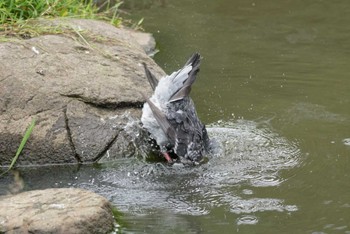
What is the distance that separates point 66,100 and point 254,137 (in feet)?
5.29

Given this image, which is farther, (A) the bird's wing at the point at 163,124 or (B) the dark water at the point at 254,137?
(A) the bird's wing at the point at 163,124

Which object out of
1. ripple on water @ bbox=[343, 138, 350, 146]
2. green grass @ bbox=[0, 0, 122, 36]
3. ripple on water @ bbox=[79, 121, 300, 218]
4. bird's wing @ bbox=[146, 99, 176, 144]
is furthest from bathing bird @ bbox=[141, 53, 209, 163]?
green grass @ bbox=[0, 0, 122, 36]

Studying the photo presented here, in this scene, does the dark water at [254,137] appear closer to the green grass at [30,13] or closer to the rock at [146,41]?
the rock at [146,41]

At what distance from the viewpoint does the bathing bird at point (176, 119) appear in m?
6.22

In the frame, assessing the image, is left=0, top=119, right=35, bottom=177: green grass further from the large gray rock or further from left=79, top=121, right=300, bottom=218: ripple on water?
left=79, top=121, right=300, bottom=218: ripple on water

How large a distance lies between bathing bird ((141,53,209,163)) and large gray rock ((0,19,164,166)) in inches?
8.5

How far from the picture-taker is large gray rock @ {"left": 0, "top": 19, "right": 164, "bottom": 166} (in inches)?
Result: 247

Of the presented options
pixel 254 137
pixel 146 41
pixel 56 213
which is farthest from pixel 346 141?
pixel 146 41

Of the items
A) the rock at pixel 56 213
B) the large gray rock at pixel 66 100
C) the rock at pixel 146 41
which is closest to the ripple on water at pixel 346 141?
the large gray rock at pixel 66 100

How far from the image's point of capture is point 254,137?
6738mm

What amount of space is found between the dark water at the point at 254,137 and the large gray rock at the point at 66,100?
17 centimetres

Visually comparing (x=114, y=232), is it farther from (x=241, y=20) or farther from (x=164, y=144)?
(x=241, y=20)

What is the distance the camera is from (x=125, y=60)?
7.06m

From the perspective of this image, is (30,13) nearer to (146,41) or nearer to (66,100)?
(66,100)
